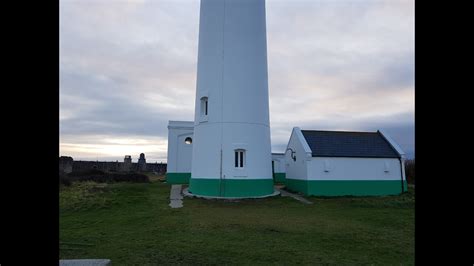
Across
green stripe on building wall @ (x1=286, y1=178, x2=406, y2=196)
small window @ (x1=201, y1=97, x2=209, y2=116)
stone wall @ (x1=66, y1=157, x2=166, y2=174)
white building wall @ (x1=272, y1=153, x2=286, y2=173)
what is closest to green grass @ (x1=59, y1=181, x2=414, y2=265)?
green stripe on building wall @ (x1=286, y1=178, x2=406, y2=196)

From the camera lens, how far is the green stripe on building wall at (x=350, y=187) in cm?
1712

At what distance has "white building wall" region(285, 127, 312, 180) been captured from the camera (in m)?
17.4

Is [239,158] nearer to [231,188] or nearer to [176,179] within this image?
[231,188]

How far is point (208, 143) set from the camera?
16.6 meters

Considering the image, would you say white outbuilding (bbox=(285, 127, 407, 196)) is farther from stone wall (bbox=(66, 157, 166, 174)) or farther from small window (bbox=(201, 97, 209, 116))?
stone wall (bbox=(66, 157, 166, 174))

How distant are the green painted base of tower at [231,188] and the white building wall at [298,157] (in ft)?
8.00

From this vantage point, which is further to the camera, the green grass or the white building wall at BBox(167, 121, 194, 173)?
the white building wall at BBox(167, 121, 194, 173)

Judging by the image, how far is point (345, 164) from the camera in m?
17.5

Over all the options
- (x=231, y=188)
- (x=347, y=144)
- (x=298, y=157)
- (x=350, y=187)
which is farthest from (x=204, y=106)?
(x=350, y=187)

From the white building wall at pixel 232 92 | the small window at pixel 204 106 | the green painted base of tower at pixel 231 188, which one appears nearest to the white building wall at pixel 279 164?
the white building wall at pixel 232 92

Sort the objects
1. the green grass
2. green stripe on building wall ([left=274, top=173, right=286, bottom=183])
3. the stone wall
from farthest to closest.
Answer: the stone wall
green stripe on building wall ([left=274, top=173, right=286, bottom=183])
the green grass
